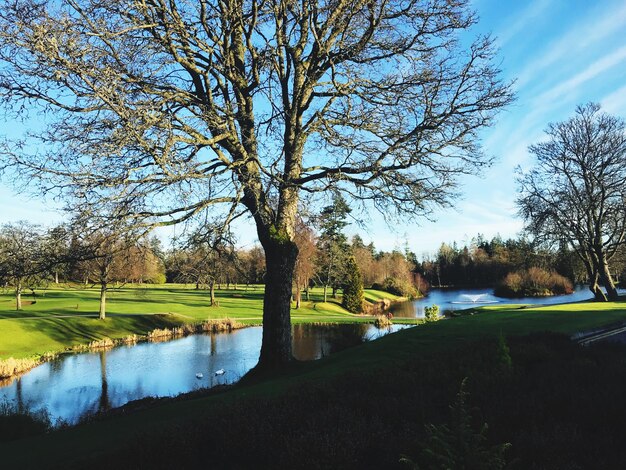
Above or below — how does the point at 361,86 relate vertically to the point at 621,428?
above

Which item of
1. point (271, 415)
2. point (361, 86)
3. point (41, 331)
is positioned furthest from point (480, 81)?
point (41, 331)

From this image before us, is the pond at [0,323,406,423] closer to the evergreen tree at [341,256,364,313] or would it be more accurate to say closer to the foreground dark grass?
the foreground dark grass

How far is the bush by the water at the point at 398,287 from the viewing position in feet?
257

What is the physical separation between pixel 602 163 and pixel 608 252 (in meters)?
7.08

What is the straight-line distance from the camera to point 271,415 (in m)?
5.37

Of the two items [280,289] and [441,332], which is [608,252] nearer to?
[441,332]

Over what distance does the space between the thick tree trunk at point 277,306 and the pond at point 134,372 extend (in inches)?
277

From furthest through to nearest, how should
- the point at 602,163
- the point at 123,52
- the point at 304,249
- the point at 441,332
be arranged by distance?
the point at 304,249, the point at 602,163, the point at 441,332, the point at 123,52

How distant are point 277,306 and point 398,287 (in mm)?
70953

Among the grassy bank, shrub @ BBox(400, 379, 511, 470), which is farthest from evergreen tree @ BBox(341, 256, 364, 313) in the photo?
shrub @ BBox(400, 379, 511, 470)

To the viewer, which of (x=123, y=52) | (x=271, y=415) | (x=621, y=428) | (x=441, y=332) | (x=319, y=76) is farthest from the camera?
(x=441, y=332)

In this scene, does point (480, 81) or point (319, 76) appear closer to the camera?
point (480, 81)

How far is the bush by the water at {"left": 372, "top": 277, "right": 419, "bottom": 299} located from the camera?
7822 centimetres

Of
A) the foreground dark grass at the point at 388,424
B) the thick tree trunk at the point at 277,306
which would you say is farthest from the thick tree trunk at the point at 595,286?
the thick tree trunk at the point at 277,306
